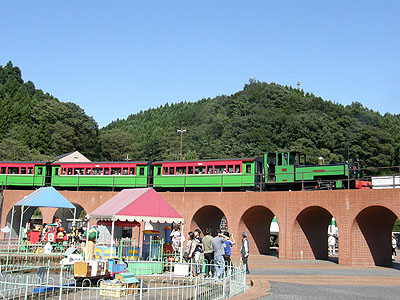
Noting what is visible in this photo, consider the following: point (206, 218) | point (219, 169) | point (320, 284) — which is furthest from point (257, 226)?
point (320, 284)

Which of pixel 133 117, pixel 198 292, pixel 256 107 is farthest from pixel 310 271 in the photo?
pixel 133 117

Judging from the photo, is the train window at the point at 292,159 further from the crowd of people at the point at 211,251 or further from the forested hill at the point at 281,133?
the forested hill at the point at 281,133

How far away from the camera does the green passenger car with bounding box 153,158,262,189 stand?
26766 mm

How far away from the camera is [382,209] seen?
20078 millimetres

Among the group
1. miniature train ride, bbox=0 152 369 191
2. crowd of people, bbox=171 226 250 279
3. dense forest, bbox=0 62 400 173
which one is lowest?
crowd of people, bbox=171 226 250 279

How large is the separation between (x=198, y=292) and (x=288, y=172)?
17.2 m

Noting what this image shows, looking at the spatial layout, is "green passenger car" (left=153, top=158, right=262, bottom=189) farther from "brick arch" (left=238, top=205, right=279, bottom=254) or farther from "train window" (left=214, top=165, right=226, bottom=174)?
"brick arch" (left=238, top=205, right=279, bottom=254)

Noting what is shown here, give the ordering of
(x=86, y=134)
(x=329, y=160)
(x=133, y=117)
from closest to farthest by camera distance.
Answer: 1. (x=329, y=160)
2. (x=86, y=134)
3. (x=133, y=117)

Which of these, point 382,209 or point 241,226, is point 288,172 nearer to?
point 241,226

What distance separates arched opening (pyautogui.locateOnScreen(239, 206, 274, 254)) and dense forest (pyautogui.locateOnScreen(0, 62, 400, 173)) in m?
37.3

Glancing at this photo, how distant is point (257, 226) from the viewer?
2572 cm

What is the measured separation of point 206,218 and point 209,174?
2.90 meters

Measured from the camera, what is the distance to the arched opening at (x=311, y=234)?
22.3m

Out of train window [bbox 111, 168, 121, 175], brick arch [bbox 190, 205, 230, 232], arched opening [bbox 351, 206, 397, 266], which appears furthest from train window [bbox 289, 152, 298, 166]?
train window [bbox 111, 168, 121, 175]
